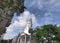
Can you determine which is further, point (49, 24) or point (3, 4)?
point (49, 24)

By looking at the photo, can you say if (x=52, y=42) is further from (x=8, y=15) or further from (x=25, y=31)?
(x=8, y=15)

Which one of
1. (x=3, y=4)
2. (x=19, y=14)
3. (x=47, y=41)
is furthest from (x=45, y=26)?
(x=3, y=4)

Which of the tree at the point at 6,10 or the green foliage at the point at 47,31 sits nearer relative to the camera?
the tree at the point at 6,10

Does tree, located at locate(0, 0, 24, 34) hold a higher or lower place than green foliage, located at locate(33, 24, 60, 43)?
lower

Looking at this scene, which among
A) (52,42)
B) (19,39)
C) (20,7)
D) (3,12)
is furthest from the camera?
(52,42)

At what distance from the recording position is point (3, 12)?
630 inches

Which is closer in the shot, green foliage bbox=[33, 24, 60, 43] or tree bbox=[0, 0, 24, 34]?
tree bbox=[0, 0, 24, 34]

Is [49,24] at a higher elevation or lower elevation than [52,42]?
higher

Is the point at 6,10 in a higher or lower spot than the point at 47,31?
lower

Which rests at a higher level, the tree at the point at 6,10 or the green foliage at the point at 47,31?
the green foliage at the point at 47,31

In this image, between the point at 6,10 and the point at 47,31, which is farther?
the point at 47,31

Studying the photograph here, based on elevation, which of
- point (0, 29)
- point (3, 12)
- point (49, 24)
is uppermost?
point (49, 24)

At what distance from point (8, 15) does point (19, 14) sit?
3003mm

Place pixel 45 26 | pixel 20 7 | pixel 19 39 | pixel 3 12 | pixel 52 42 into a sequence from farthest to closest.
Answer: pixel 45 26 < pixel 52 42 < pixel 19 39 < pixel 20 7 < pixel 3 12
